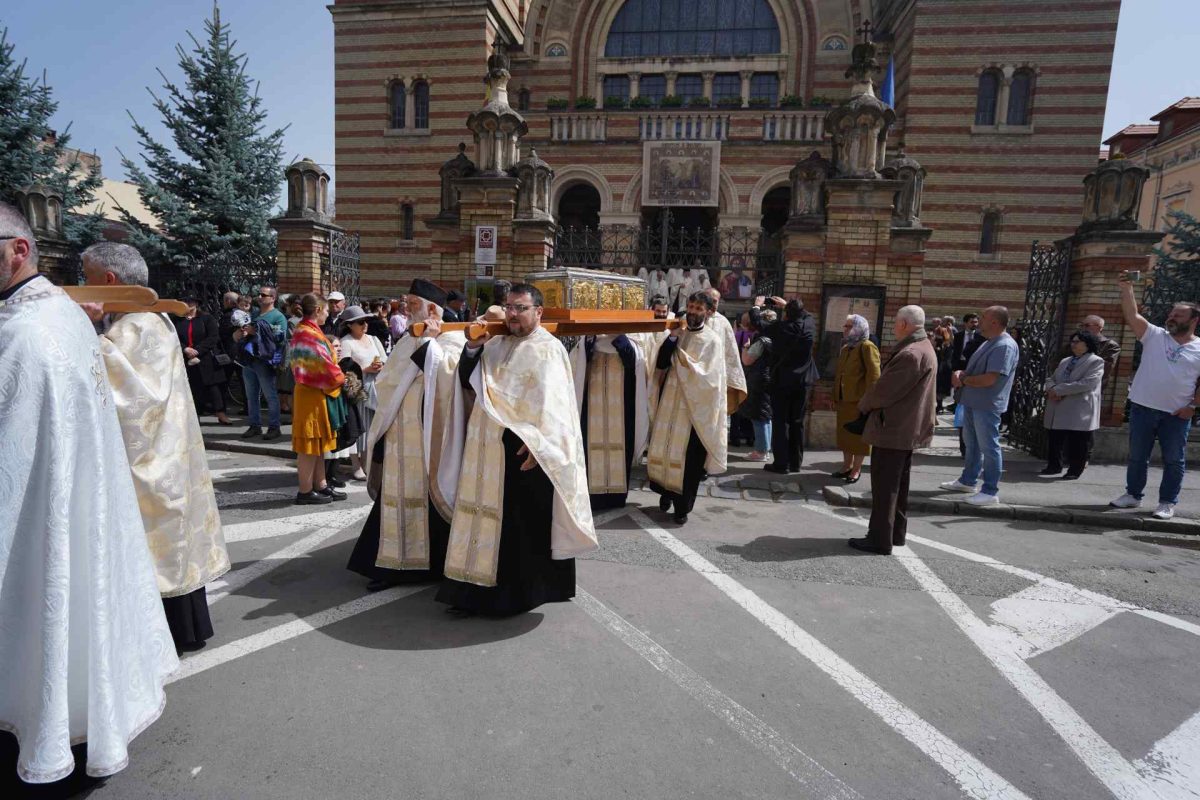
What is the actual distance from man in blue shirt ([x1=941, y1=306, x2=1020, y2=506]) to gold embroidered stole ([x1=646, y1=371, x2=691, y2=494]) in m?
3.02

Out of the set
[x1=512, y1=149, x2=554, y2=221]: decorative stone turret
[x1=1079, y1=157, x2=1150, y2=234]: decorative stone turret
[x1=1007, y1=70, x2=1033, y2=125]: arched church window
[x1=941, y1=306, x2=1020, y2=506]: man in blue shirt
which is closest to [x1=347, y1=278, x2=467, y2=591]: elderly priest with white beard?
[x1=941, y1=306, x2=1020, y2=506]: man in blue shirt

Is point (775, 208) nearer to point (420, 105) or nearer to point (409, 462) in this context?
point (420, 105)

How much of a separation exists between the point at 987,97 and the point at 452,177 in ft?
55.8

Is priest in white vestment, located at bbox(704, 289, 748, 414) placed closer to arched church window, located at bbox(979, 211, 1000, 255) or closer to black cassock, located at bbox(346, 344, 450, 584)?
black cassock, located at bbox(346, 344, 450, 584)

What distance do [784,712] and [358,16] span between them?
24792mm

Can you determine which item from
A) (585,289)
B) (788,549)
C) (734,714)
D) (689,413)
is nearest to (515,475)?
(734,714)

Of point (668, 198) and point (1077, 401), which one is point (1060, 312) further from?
point (668, 198)

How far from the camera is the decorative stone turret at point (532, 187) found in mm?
10391

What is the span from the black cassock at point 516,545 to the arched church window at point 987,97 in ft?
69.9

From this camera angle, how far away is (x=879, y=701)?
3256mm

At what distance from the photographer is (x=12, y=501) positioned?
2.17 m

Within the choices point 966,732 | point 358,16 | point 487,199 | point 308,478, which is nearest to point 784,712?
point 966,732

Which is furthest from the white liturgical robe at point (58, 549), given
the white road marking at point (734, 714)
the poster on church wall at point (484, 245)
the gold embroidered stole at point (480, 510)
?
the poster on church wall at point (484, 245)

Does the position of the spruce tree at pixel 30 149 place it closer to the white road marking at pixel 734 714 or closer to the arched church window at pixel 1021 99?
the white road marking at pixel 734 714
